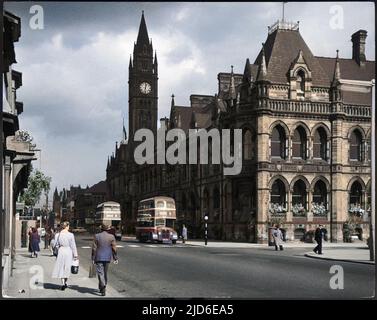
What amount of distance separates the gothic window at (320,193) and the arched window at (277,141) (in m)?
3.79

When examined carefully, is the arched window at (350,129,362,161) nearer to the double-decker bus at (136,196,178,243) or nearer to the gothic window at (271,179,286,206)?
the gothic window at (271,179,286,206)

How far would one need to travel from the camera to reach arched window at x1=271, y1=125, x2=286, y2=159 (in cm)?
4684

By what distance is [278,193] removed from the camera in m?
47.1

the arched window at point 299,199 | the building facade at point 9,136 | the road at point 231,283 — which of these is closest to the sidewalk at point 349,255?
the road at point 231,283

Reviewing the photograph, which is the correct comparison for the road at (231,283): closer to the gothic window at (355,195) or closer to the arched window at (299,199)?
the arched window at (299,199)

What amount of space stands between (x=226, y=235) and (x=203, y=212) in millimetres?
6529

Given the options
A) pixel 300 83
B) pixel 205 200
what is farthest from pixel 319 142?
pixel 205 200

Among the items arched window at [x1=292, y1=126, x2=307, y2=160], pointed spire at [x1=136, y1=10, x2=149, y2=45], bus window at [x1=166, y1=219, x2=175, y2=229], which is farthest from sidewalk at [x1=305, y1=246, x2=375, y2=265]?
arched window at [x1=292, y1=126, x2=307, y2=160]

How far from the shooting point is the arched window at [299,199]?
46625 mm

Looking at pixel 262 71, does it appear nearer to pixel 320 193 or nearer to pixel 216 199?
pixel 320 193

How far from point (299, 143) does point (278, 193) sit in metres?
4.47

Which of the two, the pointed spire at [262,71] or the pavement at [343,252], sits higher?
the pointed spire at [262,71]

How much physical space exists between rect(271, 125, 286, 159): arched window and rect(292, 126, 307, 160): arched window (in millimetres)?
828
